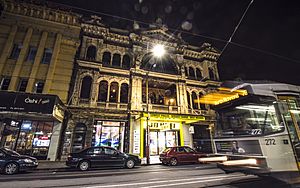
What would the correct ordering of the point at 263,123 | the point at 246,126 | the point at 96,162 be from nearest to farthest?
the point at 263,123
the point at 246,126
the point at 96,162

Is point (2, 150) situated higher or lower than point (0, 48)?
lower

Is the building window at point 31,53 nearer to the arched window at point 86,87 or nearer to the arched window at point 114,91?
the arched window at point 86,87

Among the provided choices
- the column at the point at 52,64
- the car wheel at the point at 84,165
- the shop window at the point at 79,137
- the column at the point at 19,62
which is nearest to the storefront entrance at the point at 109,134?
the shop window at the point at 79,137

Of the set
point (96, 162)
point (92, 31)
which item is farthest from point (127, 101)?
point (92, 31)

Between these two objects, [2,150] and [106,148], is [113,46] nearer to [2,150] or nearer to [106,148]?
[106,148]

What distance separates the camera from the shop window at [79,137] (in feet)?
45.7

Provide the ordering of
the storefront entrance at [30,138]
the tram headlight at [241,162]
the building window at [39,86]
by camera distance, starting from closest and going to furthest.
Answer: the tram headlight at [241,162] → the storefront entrance at [30,138] → the building window at [39,86]

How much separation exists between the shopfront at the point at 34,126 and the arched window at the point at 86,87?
2757mm

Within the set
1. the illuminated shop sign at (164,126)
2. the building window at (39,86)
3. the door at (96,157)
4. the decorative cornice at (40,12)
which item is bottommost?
the door at (96,157)

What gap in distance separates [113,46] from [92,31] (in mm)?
2986

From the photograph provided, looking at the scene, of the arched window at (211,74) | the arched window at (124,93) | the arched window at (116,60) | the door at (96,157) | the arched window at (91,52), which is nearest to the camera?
the door at (96,157)

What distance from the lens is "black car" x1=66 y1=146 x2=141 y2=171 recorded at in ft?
31.0

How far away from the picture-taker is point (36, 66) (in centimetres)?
1475

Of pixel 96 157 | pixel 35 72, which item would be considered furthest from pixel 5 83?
pixel 96 157
